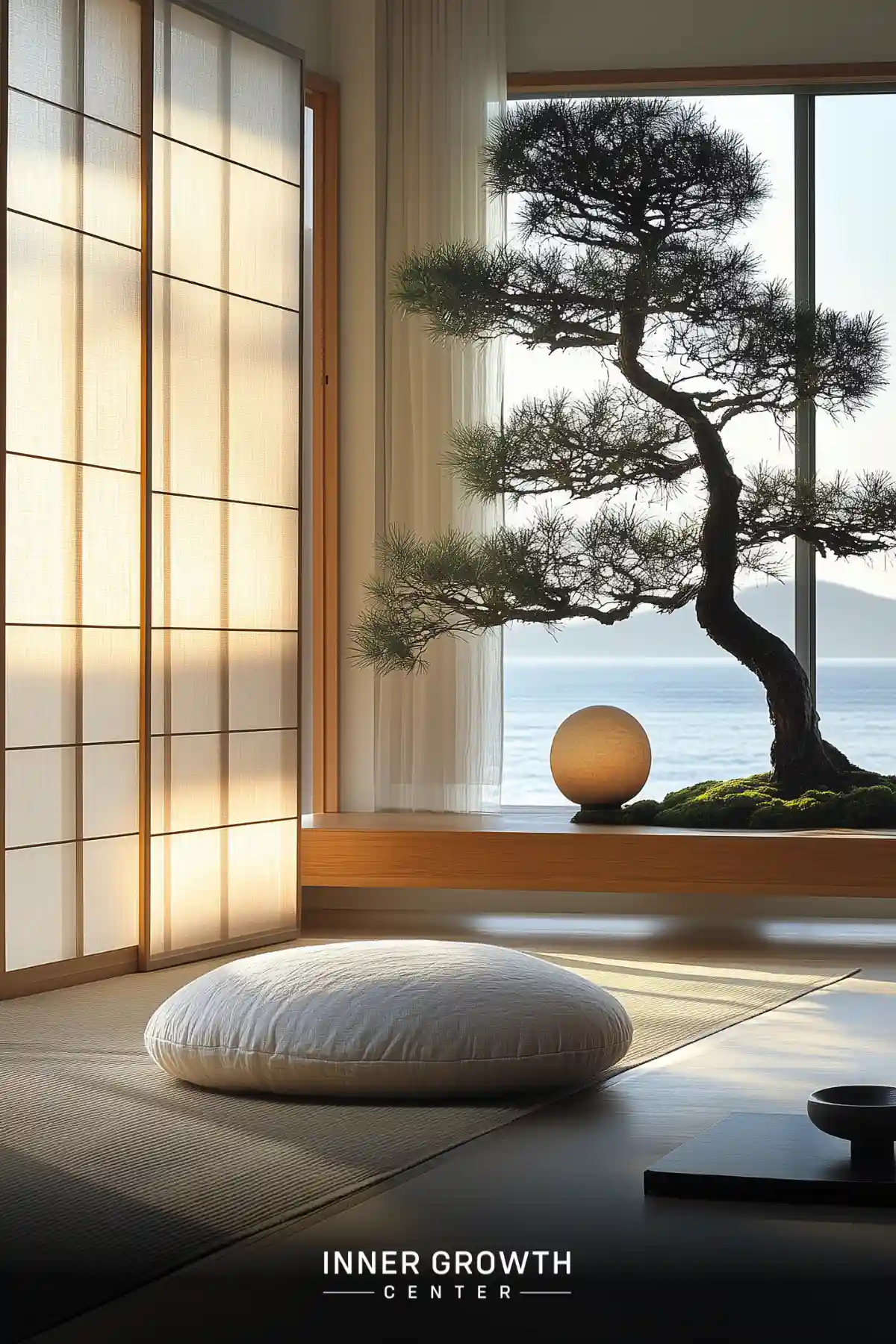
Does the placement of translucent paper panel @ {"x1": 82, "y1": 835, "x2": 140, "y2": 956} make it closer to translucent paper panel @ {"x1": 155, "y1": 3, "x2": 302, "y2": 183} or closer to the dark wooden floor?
the dark wooden floor

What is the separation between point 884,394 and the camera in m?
15.3

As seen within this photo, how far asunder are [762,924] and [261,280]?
8.76 ft

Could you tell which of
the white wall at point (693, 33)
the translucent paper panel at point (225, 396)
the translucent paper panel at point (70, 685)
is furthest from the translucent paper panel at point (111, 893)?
the white wall at point (693, 33)

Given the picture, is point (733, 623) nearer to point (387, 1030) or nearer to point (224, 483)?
point (224, 483)

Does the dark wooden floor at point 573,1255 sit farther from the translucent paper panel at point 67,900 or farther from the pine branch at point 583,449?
the pine branch at point 583,449

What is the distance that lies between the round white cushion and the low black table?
1.75ft

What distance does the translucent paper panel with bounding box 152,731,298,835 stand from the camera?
15.6ft

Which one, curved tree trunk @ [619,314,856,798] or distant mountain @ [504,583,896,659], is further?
distant mountain @ [504,583,896,659]

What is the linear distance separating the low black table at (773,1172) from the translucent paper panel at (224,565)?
8.77ft

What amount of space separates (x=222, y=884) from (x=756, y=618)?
14.0 m

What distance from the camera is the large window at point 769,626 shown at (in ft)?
53.4

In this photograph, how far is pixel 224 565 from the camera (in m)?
4.98

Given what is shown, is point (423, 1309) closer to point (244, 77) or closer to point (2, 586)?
point (2, 586)

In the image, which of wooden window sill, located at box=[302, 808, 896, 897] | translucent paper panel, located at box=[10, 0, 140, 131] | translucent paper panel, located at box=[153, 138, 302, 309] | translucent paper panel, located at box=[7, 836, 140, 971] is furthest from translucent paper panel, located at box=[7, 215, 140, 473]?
wooden window sill, located at box=[302, 808, 896, 897]
